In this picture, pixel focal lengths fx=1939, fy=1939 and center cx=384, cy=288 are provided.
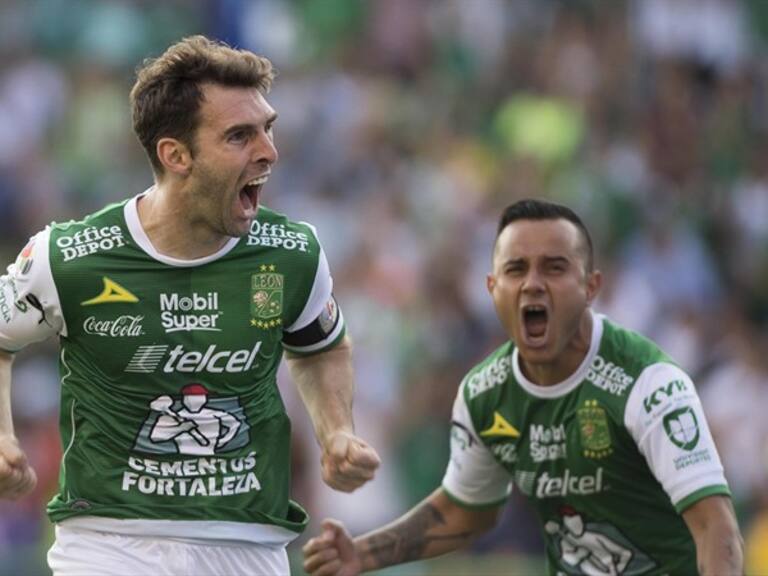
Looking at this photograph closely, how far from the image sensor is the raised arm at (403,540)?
7.96 metres

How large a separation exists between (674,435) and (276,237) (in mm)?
1753

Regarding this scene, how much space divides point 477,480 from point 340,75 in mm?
9010

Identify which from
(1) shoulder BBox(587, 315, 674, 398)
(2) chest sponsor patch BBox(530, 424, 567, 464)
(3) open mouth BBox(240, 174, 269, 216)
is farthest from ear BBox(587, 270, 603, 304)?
(3) open mouth BBox(240, 174, 269, 216)

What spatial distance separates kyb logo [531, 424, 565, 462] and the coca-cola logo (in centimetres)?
195

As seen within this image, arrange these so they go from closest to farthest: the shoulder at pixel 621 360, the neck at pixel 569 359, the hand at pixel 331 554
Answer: the shoulder at pixel 621 360
the hand at pixel 331 554
the neck at pixel 569 359

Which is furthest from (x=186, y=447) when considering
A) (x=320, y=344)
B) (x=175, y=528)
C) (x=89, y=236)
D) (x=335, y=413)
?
(x=89, y=236)

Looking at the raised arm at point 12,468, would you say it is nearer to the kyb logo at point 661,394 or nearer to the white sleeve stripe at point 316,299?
the white sleeve stripe at point 316,299

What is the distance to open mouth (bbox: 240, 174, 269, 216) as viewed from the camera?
696 centimetres

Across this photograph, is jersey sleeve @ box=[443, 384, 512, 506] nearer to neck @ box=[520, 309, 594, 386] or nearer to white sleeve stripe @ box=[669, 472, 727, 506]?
neck @ box=[520, 309, 594, 386]

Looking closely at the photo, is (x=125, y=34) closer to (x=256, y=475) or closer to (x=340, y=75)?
(x=340, y=75)

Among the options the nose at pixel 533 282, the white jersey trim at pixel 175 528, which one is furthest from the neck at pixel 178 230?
the nose at pixel 533 282

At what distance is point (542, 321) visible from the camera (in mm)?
8000

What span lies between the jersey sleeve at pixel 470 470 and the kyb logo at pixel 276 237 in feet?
4.74

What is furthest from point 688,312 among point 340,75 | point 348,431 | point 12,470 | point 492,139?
point 12,470
